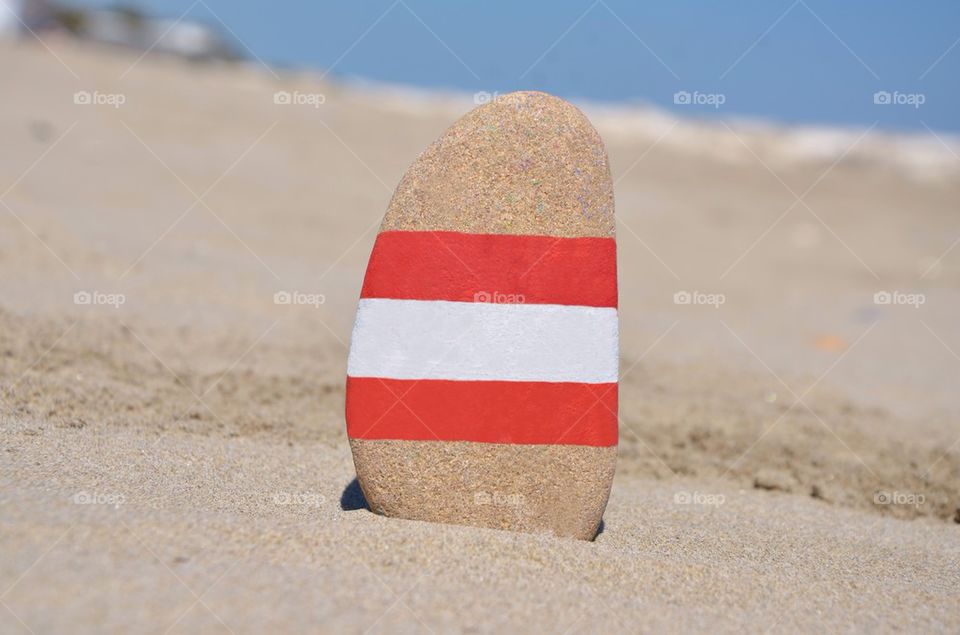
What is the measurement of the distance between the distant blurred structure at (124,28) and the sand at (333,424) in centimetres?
1185

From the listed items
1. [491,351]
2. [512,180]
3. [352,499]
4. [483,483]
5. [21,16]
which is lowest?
[352,499]

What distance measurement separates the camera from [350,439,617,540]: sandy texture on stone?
10.8 feet

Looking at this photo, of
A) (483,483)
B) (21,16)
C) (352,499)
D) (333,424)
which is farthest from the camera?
(21,16)

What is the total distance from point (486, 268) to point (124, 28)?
110ft

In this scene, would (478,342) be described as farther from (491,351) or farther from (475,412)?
(475,412)

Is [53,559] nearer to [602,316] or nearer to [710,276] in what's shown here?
[602,316]

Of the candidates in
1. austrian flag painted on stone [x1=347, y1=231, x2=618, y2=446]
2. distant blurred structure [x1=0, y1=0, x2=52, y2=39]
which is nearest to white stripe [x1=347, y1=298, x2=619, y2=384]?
austrian flag painted on stone [x1=347, y1=231, x2=618, y2=446]

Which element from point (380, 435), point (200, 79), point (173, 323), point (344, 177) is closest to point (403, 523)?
point (380, 435)

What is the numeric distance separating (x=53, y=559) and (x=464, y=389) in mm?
1393

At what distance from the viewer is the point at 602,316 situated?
336 centimetres

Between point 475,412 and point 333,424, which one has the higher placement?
point 475,412

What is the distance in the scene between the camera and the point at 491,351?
329 cm

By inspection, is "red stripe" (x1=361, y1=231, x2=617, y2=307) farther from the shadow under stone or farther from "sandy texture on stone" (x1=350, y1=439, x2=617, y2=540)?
the shadow under stone

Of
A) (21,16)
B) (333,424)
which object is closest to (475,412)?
(333,424)
